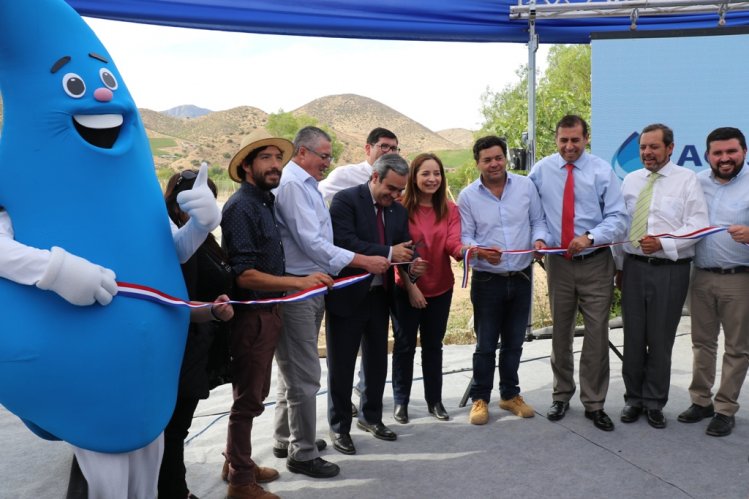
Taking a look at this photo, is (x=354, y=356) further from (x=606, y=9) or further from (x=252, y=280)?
(x=606, y=9)

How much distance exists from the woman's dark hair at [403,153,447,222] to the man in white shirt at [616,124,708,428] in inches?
45.1

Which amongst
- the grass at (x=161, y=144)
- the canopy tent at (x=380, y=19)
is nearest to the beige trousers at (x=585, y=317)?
the canopy tent at (x=380, y=19)

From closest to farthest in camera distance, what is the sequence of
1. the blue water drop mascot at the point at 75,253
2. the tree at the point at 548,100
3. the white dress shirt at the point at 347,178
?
1. the blue water drop mascot at the point at 75,253
2. the white dress shirt at the point at 347,178
3. the tree at the point at 548,100

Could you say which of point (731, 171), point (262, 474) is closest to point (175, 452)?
point (262, 474)

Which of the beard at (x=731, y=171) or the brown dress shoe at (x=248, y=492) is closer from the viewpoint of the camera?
the brown dress shoe at (x=248, y=492)

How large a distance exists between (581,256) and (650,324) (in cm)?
58

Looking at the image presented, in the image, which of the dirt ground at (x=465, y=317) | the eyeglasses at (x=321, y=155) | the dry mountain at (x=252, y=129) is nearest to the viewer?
the eyeglasses at (x=321, y=155)

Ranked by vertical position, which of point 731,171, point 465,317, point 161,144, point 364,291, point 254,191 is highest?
point 161,144

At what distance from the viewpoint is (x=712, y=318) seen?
164 inches

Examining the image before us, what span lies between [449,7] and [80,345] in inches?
167

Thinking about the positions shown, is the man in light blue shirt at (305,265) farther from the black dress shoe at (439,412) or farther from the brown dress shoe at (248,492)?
the black dress shoe at (439,412)

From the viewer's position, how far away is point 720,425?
4.02 metres

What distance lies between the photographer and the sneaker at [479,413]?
4.26m

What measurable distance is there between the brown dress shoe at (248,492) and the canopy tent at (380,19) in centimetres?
335
